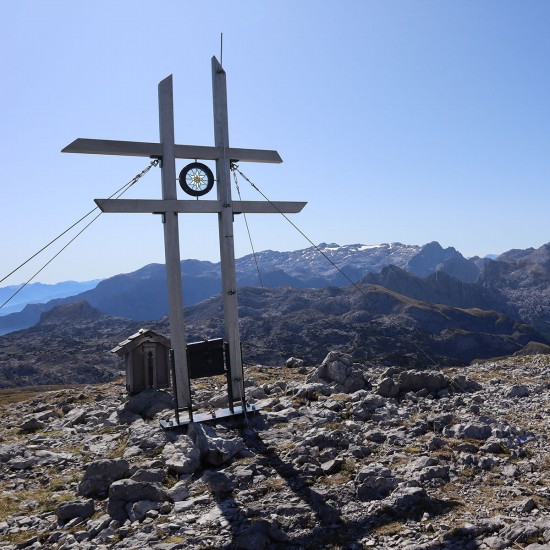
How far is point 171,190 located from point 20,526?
8.90m

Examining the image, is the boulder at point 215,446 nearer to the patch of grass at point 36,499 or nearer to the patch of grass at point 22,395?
the patch of grass at point 36,499

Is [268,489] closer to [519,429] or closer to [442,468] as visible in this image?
[442,468]

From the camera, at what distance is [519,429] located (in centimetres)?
1216

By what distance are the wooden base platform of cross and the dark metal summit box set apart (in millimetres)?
5987

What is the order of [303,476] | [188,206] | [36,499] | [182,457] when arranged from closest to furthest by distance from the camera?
[303,476] → [36,499] → [182,457] → [188,206]

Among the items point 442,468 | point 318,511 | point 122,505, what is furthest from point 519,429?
point 122,505

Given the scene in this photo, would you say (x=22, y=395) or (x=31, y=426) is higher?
(x=31, y=426)

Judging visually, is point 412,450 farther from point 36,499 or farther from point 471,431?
point 36,499

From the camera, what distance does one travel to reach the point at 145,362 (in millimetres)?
19812

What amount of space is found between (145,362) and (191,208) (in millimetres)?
8860

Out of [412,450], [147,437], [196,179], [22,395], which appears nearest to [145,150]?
[196,179]

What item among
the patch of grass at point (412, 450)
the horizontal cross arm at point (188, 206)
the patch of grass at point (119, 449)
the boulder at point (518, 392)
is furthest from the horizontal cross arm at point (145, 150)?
the boulder at point (518, 392)

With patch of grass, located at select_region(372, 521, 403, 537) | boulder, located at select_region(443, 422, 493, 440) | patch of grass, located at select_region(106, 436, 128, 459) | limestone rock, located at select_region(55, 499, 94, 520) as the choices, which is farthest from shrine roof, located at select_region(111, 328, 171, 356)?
patch of grass, located at select_region(372, 521, 403, 537)

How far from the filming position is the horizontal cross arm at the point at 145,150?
1305 cm
